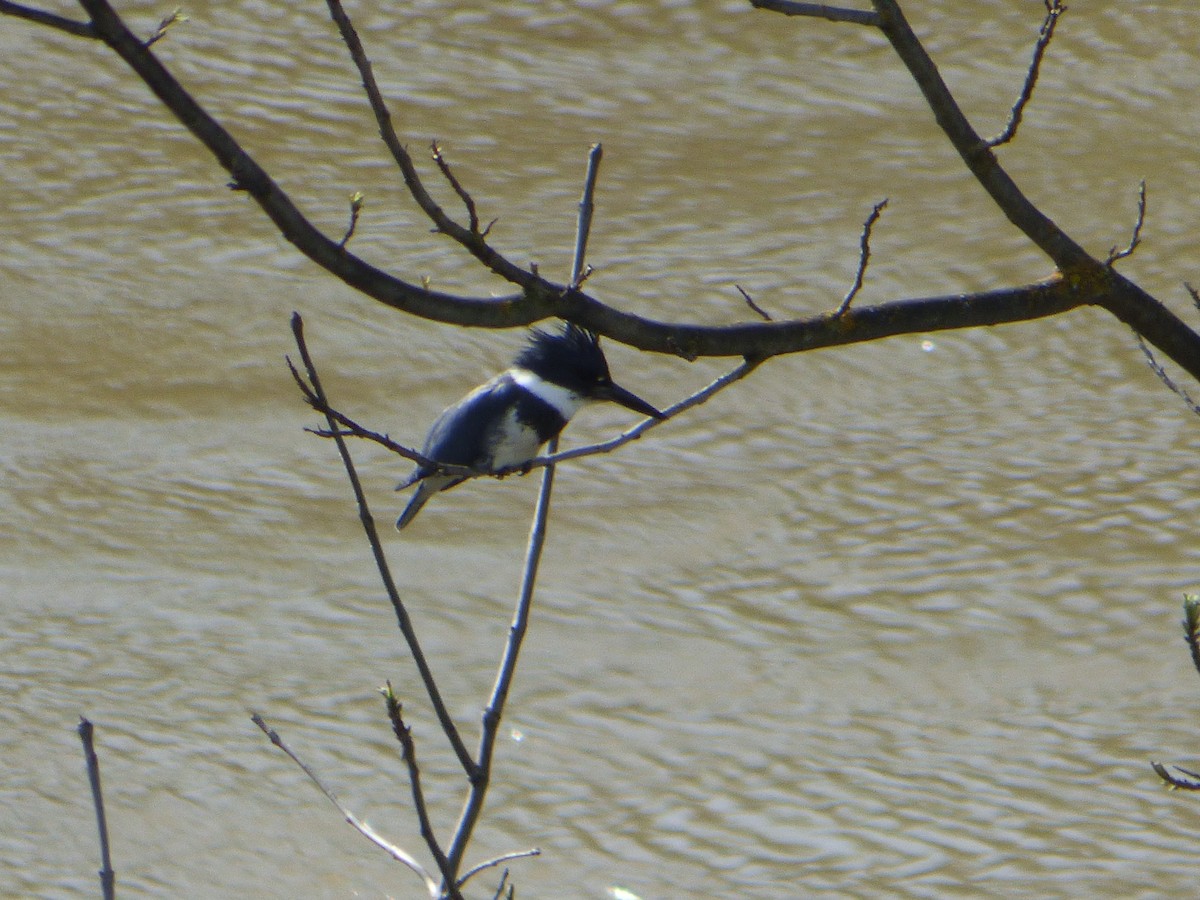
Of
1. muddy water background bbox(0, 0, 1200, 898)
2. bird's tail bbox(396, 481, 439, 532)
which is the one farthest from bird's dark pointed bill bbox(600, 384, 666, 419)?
muddy water background bbox(0, 0, 1200, 898)

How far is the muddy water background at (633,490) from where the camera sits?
2.07 m

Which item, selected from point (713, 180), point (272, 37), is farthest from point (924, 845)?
point (272, 37)

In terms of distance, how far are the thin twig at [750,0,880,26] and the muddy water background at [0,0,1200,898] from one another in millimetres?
1271

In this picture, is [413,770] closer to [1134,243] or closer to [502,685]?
[502,685]

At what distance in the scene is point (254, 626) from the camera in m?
2.49

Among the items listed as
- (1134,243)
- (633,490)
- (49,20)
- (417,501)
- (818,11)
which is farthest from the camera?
(633,490)

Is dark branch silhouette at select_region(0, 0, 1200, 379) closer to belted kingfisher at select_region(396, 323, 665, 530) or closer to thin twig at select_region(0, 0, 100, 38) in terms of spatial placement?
thin twig at select_region(0, 0, 100, 38)

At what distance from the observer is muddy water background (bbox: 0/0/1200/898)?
2.07m

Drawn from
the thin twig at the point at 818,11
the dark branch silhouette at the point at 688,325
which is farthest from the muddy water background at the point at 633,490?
the thin twig at the point at 818,11

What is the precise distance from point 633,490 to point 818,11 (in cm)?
192

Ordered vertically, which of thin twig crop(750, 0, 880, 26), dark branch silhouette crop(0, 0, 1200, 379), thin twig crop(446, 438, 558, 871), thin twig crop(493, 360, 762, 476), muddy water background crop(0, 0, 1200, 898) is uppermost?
thin twig crop(750, 0, 880, 26)

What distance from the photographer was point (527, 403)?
2062 millimetres

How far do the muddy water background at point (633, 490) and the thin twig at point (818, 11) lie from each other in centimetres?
127

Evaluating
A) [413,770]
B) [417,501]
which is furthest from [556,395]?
[413,770]
